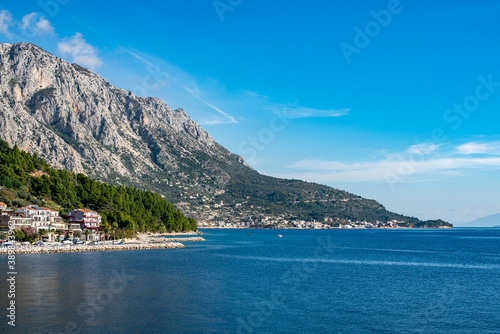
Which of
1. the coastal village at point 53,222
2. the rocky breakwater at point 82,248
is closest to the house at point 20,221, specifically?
the coastal village at point 53,222

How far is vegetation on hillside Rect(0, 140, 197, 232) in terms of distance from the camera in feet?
317

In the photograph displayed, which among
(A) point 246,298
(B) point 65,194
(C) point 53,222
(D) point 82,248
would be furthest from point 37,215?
(A) point 246,298

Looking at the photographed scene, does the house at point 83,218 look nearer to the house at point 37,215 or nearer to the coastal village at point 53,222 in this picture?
the coastal village at point 53,222

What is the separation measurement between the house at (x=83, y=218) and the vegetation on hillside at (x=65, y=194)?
4.47m

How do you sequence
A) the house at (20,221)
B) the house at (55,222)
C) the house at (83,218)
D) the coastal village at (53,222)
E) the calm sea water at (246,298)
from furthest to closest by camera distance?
the house at (83,218), the house at (55,222), the coastal village at (53,222), the house at (20,221), the calm sea water at (246,298)

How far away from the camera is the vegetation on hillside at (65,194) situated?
96.7 m

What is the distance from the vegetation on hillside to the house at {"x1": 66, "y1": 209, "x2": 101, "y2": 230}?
176 inches

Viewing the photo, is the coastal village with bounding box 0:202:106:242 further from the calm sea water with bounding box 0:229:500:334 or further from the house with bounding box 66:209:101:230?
the calm sea water with bounding box 0:229:500:334

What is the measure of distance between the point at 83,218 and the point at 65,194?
15000mm

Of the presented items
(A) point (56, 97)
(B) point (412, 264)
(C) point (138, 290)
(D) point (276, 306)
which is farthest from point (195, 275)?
(A) point (56, 97)

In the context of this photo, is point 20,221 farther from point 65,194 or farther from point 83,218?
point 65,194

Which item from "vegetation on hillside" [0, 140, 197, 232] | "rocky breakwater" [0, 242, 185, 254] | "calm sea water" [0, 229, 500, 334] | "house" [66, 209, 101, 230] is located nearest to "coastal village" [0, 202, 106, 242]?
"house" [66, 209, 101, 230]

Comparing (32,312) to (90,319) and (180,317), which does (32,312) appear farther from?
(180,317)

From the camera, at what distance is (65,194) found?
4188 inches
